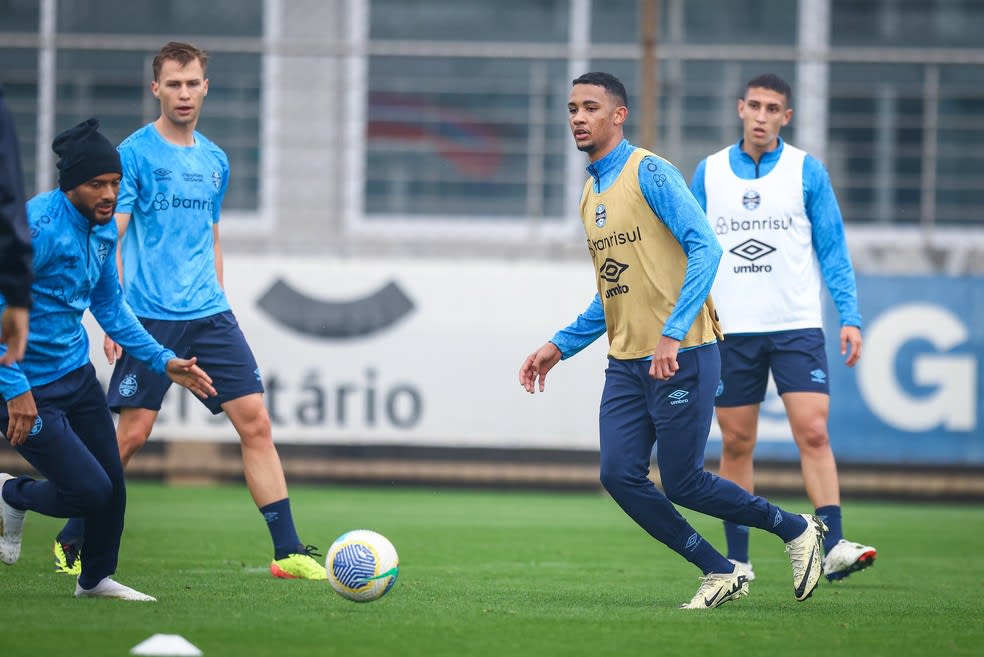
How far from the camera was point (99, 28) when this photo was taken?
1631 cm

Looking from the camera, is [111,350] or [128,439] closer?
[111,350]

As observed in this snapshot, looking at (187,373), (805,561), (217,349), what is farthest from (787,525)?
(217,349)

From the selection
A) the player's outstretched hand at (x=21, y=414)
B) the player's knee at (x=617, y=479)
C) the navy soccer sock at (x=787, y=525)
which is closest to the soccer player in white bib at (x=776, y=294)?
the navy soccer sock at (x=787, y=525)

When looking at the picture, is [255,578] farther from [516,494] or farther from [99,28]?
[99,28]

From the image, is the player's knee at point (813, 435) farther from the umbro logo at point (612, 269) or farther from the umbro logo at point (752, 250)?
the umbro logo at point (612, 269)

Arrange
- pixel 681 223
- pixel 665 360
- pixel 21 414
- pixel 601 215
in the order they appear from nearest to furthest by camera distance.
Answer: pixel 21 414 → pixel 665 360 → pixel 681 223 → pixel 601 215

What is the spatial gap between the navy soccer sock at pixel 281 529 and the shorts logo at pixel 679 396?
6.77ft

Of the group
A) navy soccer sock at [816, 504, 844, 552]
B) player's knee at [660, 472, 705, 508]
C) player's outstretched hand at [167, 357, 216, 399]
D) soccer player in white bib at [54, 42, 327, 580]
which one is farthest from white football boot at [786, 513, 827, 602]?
player's outstretched hand at [167, 357, 216, 399]

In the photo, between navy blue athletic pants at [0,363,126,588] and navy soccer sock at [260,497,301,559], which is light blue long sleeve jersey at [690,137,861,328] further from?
navy blue athletic pants at [0,363,126,588]

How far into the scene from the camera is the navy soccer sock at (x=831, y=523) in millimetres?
7605

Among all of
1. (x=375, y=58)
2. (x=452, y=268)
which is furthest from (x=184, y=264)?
(x=375, y=58)

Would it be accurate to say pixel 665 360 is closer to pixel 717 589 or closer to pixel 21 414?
pixel 717 589

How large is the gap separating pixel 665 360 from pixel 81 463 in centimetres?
236

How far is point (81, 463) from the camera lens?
6.01 metres
